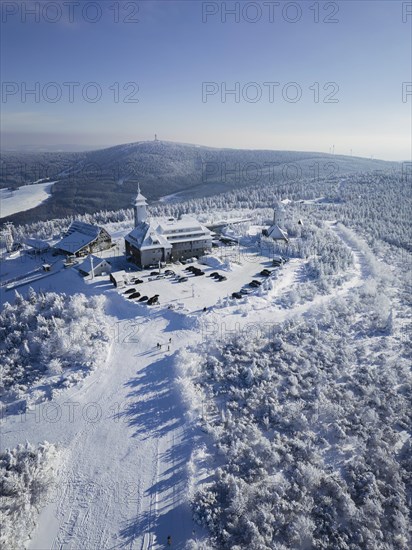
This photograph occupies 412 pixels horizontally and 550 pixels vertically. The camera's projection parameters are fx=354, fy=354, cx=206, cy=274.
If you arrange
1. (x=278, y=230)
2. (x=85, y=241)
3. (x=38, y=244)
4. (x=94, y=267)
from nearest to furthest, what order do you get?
(x=94, y=267) → (x=85, y=241) → (x=38, y=244) → (x=278, y=230)

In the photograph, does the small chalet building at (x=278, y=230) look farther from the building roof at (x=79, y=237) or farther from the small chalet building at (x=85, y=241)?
the building roof at (x=79, y=237)

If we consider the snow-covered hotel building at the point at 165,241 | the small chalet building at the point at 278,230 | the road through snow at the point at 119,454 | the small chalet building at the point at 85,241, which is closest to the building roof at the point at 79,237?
the small chalet building at the point at 85,241

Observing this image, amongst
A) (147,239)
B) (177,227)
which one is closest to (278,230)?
(177,227)

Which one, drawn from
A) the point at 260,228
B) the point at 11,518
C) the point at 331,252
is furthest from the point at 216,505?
the point at 260,228

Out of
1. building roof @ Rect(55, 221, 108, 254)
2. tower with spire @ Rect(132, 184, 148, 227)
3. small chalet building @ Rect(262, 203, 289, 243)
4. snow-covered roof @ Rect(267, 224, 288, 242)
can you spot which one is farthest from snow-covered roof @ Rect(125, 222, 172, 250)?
small chalet building @ Rect(262, 203, 289, 243)

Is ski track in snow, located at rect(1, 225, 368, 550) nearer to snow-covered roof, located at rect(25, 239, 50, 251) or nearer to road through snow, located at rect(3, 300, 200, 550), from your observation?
road through snow, located at rect(3, 300, 200, 550)

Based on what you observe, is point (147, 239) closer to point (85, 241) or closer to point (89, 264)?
point (89, 264)
